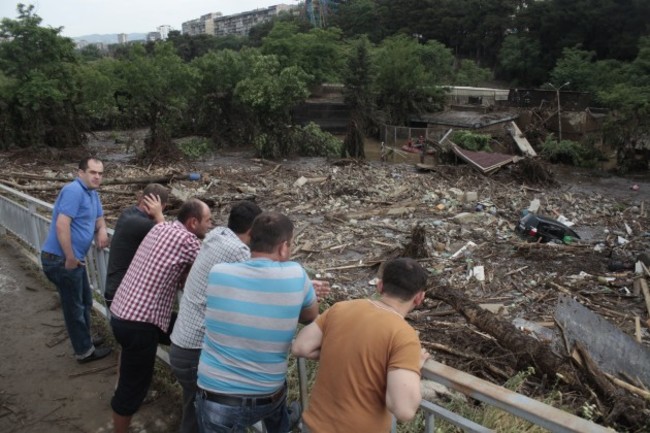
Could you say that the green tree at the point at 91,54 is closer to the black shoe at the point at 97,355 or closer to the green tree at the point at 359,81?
the green tree at the point at 359,81

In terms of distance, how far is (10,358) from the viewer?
4.10m

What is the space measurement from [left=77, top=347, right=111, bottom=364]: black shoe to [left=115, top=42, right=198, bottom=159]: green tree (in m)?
17.2

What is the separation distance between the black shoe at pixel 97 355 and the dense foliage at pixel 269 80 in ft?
56.6

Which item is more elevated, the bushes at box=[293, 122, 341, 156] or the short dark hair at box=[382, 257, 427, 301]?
the short dark hair at box=[382, 257, 427, 301]

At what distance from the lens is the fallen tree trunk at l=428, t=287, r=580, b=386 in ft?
16.5

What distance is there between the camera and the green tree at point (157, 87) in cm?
2080

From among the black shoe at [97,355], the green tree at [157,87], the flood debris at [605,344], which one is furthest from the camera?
the green tree at [157,87]

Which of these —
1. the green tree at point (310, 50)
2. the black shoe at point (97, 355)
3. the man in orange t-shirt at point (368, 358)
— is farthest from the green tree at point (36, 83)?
the man in orange t-shirt at point (368, 358)

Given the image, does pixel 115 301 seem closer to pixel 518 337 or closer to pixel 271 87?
pixel 518 337

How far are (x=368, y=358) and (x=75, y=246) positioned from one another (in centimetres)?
290

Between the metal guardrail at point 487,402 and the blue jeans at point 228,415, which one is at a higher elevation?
the metal guardrail at point 487,402

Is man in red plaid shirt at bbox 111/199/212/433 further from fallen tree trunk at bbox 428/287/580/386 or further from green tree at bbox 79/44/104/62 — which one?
green tree at bbox 79/44/104/62

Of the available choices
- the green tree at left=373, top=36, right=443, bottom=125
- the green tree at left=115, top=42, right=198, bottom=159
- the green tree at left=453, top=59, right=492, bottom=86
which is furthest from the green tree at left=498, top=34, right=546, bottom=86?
the green tree at left=115, top=42, right=198, bottom=159

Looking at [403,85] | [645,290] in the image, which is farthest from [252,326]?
[403,85]
